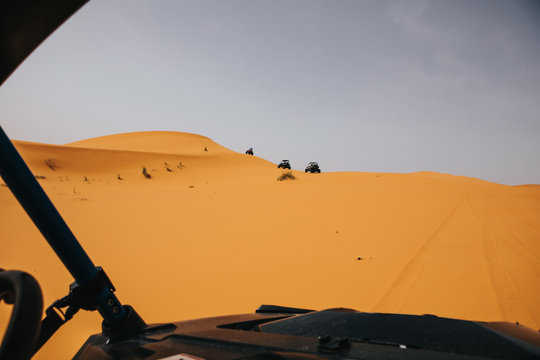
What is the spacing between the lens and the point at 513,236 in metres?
5.79

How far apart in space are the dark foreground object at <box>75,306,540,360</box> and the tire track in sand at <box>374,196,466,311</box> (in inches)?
86.1

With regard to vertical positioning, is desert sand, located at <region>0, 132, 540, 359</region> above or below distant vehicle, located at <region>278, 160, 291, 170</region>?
below

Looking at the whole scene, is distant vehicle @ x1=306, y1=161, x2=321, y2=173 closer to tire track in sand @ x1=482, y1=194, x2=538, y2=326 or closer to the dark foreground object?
tire track in sand @ x1=482, y1=194, x2=538, y2=326

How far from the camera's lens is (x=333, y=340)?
103 cm

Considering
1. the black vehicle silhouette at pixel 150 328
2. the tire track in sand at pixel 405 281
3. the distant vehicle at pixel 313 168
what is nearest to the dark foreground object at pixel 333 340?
the black vehicle silhouette at pixel 150 328

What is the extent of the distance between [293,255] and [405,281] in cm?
195

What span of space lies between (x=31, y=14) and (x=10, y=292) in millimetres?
966

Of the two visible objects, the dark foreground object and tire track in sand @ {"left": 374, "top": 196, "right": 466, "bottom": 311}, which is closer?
the dark foreground object

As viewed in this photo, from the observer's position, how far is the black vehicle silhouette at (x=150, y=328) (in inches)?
36.1

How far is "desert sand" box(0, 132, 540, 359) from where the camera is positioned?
3.32 meters

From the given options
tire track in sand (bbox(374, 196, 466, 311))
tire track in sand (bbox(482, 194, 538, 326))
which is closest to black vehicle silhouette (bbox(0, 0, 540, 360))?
tire track in sand (bbox(374, 196, 466, 311))

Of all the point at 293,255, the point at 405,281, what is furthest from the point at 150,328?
the point at 293,255

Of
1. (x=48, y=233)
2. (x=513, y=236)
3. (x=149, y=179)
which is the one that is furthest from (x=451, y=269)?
(x=149, y=179)

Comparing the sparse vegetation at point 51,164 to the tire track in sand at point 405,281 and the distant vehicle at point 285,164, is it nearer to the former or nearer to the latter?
the distant vehicle at point 285,164
